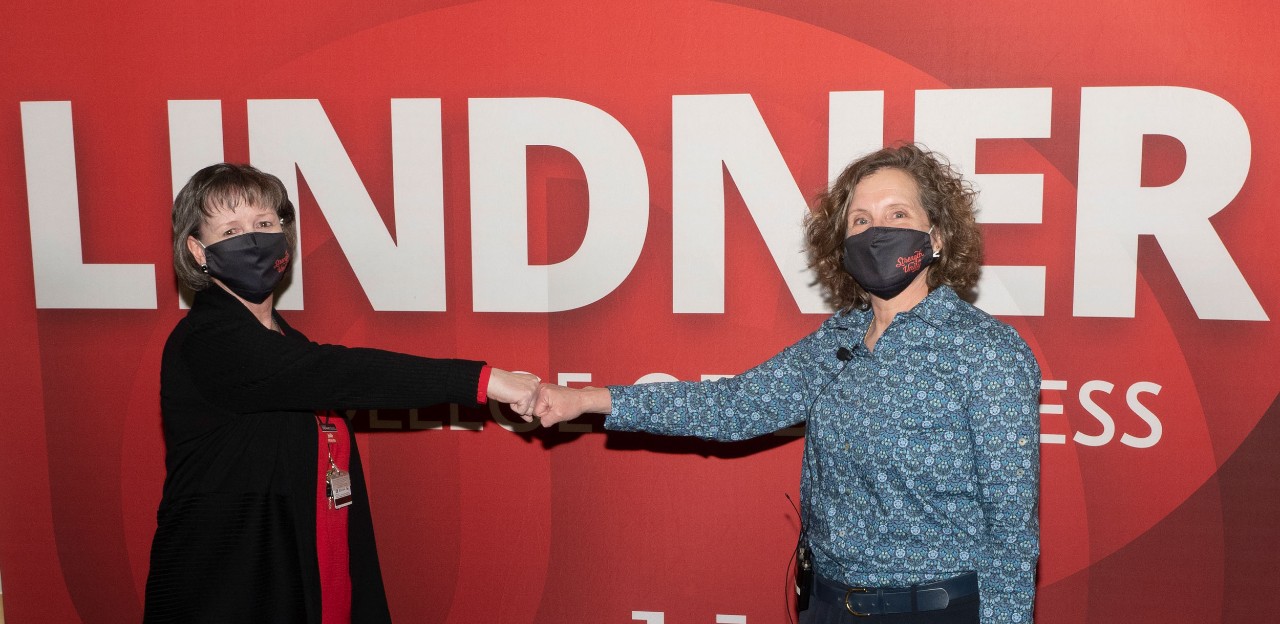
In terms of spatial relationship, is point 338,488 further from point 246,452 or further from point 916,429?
point 916,429

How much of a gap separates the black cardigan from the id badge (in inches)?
2.1

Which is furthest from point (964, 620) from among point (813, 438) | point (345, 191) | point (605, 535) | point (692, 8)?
point (345, 191)

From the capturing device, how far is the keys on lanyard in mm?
2199

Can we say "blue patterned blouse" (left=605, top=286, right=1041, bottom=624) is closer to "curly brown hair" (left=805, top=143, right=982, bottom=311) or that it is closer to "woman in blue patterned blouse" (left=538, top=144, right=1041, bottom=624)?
"woman in blue patterned blouse" (left=538, top=144, right=1041, bottom=624)

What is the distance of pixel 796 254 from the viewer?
9.06ft

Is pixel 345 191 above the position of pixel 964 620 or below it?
above

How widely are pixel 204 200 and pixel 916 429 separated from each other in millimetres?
1703

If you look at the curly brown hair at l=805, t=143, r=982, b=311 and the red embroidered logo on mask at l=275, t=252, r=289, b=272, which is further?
the red embroidered logo on mask at l=275, t=252, r=289, b=272

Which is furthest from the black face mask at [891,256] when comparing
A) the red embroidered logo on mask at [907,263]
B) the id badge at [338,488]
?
the id badge at [338,488]

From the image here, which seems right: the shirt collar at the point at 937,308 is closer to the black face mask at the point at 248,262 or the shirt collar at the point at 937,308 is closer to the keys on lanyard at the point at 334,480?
the keys on lanyard at the point at 334,480

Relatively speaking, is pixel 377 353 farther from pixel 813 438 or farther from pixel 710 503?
pixel 710 503

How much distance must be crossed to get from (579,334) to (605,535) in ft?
2.17

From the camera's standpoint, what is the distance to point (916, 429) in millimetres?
1868

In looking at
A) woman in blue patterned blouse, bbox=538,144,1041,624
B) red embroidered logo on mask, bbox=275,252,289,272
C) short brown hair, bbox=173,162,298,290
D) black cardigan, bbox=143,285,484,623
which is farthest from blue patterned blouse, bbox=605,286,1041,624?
short brown hair, bbox=173,162,298,290
